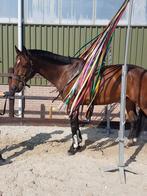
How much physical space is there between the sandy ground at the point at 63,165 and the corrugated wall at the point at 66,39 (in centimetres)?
370

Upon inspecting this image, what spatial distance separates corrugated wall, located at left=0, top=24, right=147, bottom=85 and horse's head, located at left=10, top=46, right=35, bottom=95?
4.52 metres

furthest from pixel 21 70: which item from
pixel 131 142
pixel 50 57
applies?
pixel 131 142

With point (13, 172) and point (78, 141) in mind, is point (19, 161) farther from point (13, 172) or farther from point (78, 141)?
point (78, 141)

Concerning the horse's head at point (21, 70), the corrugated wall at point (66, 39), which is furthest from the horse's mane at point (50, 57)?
the corrugated wall at point (66, 39)

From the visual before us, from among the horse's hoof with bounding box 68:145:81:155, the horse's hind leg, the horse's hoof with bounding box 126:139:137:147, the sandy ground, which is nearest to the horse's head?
the sandy ground

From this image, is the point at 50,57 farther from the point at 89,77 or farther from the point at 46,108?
the point at 46,108

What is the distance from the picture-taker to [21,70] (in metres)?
5.23

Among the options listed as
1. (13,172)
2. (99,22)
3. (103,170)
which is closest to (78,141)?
(103,170)

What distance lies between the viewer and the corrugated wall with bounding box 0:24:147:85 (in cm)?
974

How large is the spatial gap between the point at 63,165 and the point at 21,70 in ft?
5.48

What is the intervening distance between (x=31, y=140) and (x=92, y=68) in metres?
2.01

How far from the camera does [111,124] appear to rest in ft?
23.3

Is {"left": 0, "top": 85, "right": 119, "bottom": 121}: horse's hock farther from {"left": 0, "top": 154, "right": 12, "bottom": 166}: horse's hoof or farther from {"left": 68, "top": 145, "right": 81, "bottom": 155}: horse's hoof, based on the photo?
{"left": 0, "top": 154, "right": 12, "bottom": 166}: horse's hoof

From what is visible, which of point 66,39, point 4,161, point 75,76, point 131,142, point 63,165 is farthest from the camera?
point 66,39
